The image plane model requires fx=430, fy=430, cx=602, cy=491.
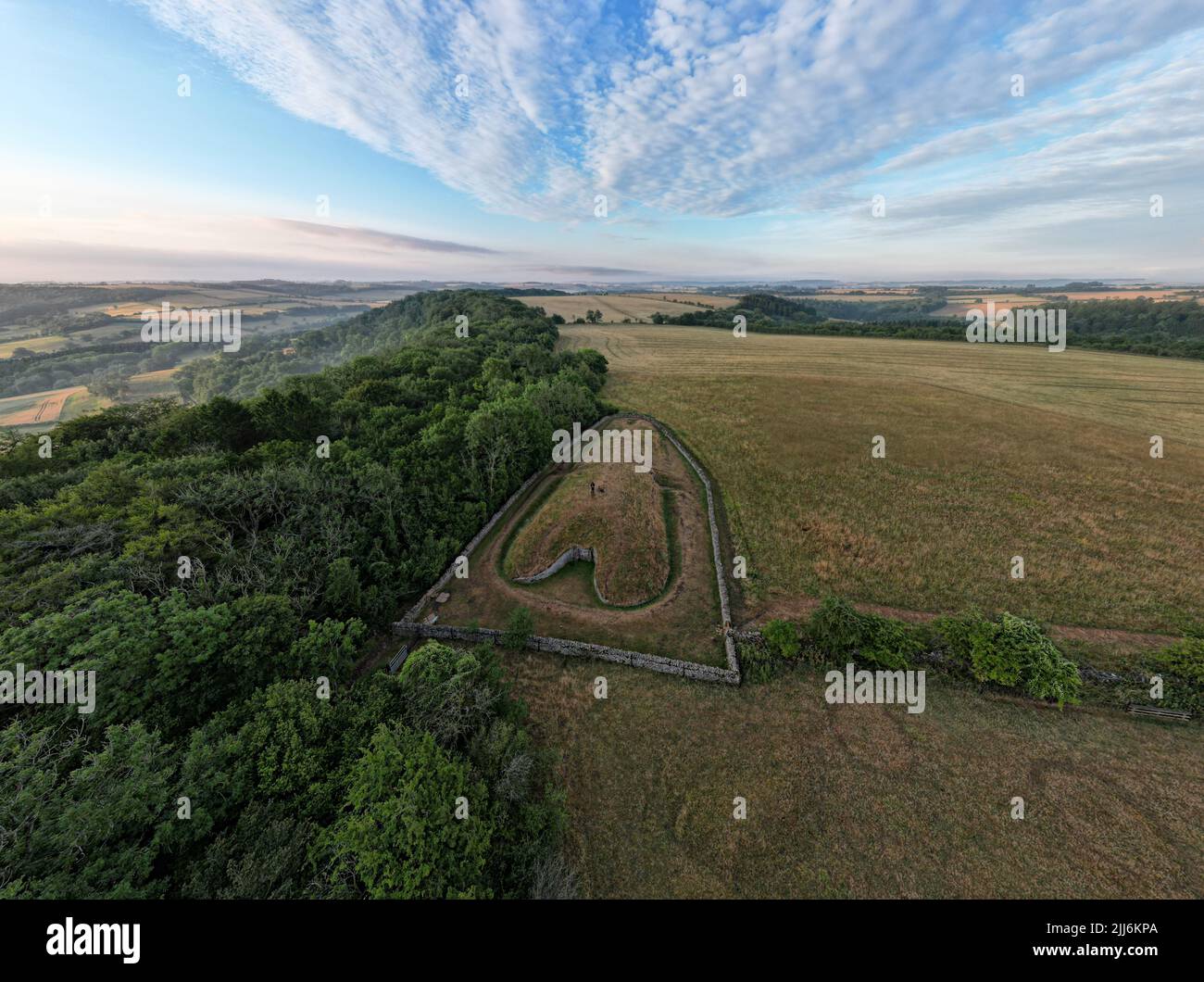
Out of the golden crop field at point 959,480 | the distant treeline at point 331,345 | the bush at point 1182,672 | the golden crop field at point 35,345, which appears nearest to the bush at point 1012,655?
the bush at point 1182,672

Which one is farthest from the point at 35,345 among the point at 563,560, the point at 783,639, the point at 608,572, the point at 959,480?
the point at 959,480

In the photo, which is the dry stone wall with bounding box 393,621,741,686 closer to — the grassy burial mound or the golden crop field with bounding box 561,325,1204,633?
the grassy burial mound

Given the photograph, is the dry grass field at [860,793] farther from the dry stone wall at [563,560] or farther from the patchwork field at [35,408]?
the patchwork field at [35,408]

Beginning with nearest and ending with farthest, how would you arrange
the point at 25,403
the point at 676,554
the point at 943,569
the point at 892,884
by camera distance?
the point at 892,884 → the point at 943,569 → the point at 676,554 → the point at 25,403

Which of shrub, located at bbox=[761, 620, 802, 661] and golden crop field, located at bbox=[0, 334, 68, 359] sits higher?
golden crop field, located at bbox=[0, 334, 68, 359]

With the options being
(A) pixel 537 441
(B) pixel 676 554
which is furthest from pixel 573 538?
(A) pixel 537 441

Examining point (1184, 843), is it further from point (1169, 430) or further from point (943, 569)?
point (1169, 430)

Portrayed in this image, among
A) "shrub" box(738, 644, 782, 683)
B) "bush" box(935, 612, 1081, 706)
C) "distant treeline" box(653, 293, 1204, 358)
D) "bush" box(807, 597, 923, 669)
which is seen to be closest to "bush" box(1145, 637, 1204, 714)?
"bush" box(935, 612, 1081, 706)
